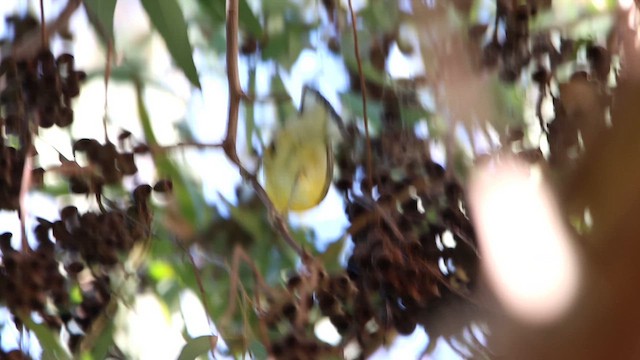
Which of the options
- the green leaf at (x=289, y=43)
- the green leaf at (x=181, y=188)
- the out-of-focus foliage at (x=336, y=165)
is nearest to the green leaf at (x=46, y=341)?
the out-of-focus foliage at (x=336, y=165)

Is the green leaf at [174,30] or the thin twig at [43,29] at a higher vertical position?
the green leaf at [174,30]

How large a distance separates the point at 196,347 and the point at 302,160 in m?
0.15

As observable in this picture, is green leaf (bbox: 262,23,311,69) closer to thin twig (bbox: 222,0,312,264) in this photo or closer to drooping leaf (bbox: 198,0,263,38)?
drooping leaf (bbox: 198,0,263,38)

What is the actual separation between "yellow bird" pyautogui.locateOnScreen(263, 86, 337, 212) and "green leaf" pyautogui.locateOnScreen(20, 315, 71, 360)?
0.17 m

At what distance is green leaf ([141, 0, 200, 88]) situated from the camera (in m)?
0.45

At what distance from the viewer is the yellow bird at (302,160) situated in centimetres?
54

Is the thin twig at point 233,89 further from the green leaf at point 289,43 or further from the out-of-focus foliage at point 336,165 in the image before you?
the green leaf at point 289,43

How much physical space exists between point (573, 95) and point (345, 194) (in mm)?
155

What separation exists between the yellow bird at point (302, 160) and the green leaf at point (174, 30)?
0.12 m

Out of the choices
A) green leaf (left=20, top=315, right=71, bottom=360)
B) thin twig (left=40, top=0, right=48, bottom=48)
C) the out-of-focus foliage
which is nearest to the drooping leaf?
the out-of-focus foliage

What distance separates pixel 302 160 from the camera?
548mm

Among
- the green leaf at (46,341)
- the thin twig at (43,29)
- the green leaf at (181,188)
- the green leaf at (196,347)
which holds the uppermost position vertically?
the thin twig at (43,29)


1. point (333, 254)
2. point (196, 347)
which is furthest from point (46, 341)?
point (333, 254)

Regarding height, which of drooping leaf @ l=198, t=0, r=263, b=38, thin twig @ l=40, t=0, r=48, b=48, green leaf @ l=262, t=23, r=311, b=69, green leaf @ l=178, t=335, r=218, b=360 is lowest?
green leaf @ l=178, t=335, r=218, b=360
